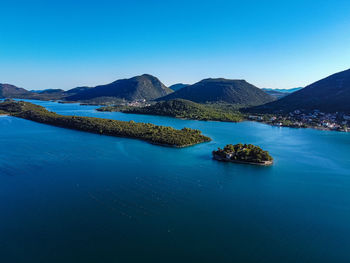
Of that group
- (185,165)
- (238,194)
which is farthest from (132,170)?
(238,194)

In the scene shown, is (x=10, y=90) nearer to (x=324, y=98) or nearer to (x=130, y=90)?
(x=130, y=90)

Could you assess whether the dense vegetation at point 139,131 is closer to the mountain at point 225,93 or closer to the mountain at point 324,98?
the mountain at point 324,98

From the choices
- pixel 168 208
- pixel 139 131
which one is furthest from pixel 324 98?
pixel 168 208

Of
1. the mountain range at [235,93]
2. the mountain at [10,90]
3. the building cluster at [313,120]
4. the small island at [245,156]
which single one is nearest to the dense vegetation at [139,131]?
the small island at [245,156]

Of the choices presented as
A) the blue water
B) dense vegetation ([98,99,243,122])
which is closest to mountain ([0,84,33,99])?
dense vegetation ([98,99,243,122])

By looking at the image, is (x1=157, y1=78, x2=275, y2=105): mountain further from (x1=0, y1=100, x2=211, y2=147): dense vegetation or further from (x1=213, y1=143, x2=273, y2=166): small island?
(x1=213, y1=143, x2=273, y2=166): small island
